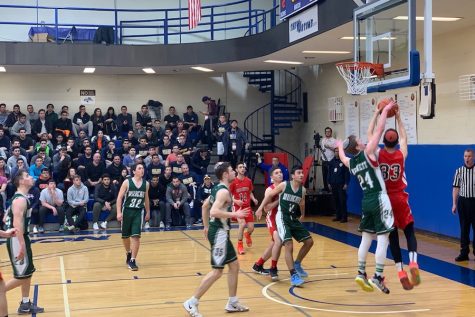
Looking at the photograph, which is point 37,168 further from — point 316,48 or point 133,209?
point 316,48

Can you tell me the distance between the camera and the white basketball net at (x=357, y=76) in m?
10.1

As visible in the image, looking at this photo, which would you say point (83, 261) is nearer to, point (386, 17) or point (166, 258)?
point (166, 258)

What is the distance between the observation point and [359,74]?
33.9 ft

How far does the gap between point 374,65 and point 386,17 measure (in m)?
0.87

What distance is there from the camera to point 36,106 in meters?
22.8

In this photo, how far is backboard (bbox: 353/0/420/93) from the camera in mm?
9188

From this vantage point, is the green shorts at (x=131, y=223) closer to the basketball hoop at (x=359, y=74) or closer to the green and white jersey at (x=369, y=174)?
the basketball hoop at (x=359, y=74)

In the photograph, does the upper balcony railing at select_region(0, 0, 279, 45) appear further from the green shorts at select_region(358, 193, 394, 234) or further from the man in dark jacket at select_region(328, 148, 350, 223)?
the green shorts at select_region(358, 193, 394, 234)

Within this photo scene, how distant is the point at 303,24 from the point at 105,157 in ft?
24.4

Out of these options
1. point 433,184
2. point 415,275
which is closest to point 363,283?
point 415,275

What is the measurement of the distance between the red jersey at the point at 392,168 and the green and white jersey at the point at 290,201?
2008 mm

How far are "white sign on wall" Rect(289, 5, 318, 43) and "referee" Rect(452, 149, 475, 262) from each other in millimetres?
4842

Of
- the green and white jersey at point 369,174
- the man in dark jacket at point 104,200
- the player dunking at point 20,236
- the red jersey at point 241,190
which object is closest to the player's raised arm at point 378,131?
the green and white jersey at point 369,174

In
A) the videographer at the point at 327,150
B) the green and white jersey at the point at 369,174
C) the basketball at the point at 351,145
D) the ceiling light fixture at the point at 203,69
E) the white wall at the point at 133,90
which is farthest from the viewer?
the white wall at the point at 133,90
